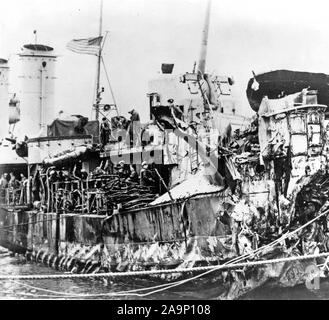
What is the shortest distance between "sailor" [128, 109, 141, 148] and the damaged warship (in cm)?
4

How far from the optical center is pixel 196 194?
10844mm

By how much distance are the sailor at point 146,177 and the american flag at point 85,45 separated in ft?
18.6

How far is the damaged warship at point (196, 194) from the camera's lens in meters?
9.66

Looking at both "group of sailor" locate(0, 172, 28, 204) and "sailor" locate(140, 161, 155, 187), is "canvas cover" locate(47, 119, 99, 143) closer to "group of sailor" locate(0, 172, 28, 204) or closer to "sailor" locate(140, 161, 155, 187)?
"group of sailor" locate(0, 172, 28, 204)

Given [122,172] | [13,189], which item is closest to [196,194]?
[122,172]

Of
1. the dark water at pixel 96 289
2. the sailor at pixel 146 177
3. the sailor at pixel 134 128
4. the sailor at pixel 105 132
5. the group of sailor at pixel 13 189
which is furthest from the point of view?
the group of sailor at pixel 13 189

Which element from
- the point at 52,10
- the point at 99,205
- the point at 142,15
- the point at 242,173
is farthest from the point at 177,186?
the point at 52,10

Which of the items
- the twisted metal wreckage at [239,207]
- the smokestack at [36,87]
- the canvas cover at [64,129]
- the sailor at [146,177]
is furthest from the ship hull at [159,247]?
the smokestack at [36,87]

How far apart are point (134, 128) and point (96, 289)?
5.42 meters

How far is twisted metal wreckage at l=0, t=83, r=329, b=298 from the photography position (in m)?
9.62

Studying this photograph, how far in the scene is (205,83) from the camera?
16469 mm

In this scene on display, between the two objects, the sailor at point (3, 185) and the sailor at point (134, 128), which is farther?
the sailor at point (3, 185)

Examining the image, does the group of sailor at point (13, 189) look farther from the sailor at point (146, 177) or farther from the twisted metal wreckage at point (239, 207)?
the sailor at point (146, 177)
